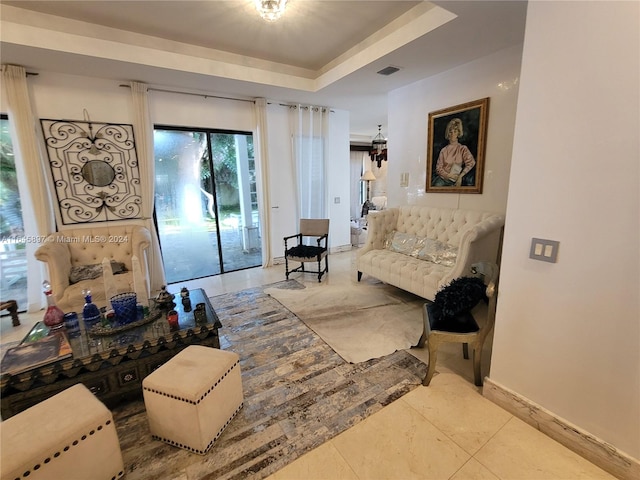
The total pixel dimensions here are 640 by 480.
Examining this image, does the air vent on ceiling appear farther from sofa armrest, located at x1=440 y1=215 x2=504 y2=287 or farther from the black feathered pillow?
the black feathered pillow

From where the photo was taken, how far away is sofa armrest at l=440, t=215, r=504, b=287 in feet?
9.07

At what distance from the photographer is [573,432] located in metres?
1.56

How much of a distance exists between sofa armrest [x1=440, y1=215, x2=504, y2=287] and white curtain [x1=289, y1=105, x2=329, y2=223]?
118 inches

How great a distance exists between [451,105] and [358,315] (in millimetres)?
2783

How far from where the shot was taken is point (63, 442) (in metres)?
1.23

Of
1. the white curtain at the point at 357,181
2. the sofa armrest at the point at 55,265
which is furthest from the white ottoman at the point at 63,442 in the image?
the white curtain at the point at 357,181

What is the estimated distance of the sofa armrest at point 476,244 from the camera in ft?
9.07

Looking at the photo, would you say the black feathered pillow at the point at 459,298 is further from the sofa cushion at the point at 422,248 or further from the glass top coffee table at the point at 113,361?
the glass top coffee table at the point at 113,361

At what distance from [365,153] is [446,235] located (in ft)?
20.6

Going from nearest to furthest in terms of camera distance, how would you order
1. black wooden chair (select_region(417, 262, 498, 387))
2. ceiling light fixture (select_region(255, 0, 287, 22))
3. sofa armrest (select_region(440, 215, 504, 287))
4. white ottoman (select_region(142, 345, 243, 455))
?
1. white ottoman (select_region(142, 345, 243, 455))
2. black wooden chair (select_region(417, 262, 498, 387))
3. ceiling light fixture (select_region(255, 0, 287, 22))
4. sofa armrest (select_region(440, 215, 504, 287))

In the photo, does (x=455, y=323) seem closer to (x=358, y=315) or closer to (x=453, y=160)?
(x=358, y=315)

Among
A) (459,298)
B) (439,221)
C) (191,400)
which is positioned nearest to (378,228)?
(439,221)

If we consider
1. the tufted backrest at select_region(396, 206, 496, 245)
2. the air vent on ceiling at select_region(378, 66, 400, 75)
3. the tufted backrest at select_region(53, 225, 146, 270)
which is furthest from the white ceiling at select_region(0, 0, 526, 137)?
the tufted backrest at select_region(53, 225, 146, 270)

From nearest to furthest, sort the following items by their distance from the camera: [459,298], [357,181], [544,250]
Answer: [544,250], [459,298], [357,181]
